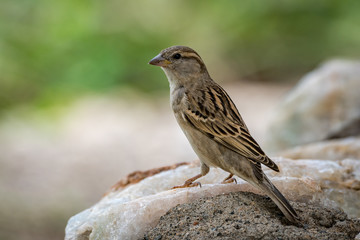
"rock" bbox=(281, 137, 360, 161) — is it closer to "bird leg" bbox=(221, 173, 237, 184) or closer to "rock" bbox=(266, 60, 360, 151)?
"rock" bbox=(266, 60, 360, 151)

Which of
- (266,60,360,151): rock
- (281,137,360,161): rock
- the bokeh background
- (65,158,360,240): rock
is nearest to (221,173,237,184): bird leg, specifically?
(65,158,360,240): rock

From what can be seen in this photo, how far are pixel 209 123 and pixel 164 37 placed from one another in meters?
6.38

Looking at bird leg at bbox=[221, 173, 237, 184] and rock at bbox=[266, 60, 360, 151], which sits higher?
rock at bbox=[266, 60, 360, 151]

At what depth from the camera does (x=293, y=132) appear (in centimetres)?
621

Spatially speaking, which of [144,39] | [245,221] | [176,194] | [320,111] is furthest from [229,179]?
[144,39]

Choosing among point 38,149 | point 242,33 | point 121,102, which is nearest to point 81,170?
point 38,149

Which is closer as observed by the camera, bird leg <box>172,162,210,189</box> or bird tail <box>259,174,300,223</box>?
bird tail <box>259,174,300,223</box>

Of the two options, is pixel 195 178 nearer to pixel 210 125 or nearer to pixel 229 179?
pixel 229 179

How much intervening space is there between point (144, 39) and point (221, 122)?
6397mm

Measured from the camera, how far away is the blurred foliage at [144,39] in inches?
379

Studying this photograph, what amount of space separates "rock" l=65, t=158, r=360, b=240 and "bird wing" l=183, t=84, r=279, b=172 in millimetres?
223

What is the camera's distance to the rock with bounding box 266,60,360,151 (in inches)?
234

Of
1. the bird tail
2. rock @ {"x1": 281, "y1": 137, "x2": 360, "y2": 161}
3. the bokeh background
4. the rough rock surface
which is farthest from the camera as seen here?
the bokeh background

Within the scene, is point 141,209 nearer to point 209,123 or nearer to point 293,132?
point 209,123
